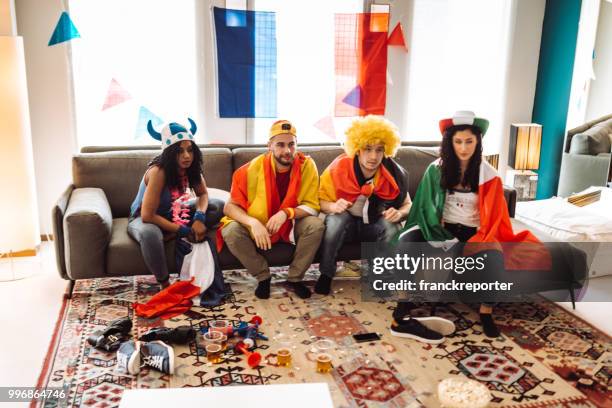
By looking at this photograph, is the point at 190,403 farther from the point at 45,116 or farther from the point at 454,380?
the point at 45,116

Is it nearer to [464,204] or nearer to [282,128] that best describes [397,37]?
[282,128]

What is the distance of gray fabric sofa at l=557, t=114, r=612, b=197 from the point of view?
4590 millimetres

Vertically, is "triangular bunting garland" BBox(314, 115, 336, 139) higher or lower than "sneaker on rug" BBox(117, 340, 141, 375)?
higher

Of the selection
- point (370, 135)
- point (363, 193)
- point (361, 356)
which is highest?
point (370, 135)

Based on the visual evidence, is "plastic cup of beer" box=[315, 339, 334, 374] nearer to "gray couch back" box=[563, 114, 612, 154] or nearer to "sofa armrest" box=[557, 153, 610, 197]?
"sofa armrest" box=[557, 153, 610, 197]

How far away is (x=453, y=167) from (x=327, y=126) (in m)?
1.88

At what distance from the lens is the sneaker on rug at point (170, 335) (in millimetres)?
2820

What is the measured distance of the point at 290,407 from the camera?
1800 millimetres

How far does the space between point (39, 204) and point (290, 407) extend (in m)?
3.38

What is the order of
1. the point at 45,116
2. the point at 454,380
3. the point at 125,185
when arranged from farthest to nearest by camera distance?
the point at 45,116 → the point at 125,185 → the point at 454,380

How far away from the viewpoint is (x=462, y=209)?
3.26 m

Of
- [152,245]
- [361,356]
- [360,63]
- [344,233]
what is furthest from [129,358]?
[360,63]

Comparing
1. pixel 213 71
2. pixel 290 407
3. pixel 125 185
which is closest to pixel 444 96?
pixel 213 71

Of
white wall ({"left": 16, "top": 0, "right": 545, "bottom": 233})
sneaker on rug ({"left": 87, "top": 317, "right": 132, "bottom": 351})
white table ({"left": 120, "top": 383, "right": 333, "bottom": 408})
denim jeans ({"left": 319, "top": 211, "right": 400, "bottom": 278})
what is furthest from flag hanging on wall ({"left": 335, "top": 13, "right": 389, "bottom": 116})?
white table ({"left": 120, "top": 383, "right": 333, "bottom": 408})
